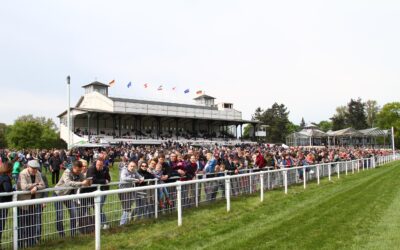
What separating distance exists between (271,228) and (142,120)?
205 feet

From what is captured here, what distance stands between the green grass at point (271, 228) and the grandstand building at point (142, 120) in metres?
43.4

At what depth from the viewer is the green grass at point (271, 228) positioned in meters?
7.06

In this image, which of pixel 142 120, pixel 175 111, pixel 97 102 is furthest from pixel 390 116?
pixel 97 102

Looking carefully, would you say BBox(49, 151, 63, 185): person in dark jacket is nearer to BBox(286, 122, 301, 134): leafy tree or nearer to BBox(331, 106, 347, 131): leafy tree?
BBox(286, 122, 301, 134): leafy tree

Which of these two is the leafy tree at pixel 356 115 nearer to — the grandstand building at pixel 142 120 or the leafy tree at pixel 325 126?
the leafy tree at pixel 325 126

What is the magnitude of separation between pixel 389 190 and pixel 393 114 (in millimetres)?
97363

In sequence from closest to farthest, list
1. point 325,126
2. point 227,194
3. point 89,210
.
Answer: point 89,210
point 227,194
point 325,126

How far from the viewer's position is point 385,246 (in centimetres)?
669

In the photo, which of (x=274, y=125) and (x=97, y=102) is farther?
(x=274, y=125)

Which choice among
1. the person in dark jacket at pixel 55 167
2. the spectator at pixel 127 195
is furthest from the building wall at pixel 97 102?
the spectator at pixel 127 195

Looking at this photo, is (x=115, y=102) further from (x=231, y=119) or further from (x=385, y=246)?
(x=385, y=246)

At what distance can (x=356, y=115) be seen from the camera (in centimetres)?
13150

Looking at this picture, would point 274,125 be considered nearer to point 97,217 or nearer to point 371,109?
point 371,109

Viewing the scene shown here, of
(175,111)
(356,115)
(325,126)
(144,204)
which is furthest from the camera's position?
(325,126)
